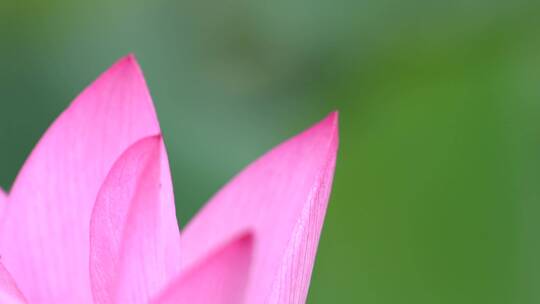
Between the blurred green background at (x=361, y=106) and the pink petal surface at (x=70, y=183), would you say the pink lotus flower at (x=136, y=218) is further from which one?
the blurred green background at (x=361, y=106)

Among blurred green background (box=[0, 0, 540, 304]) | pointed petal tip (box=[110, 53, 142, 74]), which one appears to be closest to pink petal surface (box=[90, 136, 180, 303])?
pointed petal tip (box=[110, 53, 142, 74])

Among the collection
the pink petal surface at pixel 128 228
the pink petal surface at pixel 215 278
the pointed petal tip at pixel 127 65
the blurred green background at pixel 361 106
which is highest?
the blurred green background at pixel 361 106

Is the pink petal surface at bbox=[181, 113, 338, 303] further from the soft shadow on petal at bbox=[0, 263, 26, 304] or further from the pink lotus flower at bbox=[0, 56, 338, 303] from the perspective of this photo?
the soft shadow on petal at bbox=[0, 263, 26, 304]

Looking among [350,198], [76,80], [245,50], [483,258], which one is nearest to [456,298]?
[483,258]

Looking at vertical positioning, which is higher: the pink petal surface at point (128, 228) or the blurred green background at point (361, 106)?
the blurred green background at point (361, 106)

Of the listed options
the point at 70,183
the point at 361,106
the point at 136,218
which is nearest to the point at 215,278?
the point at 136,218

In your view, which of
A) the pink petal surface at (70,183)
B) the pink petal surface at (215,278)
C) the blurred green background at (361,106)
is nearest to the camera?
the pink petal surface at (215,278)

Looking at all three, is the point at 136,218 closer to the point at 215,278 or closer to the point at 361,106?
the point at 215,278

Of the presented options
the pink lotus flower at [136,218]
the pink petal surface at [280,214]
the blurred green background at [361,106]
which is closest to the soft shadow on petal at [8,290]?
the pink lotus flower at [136,218]
